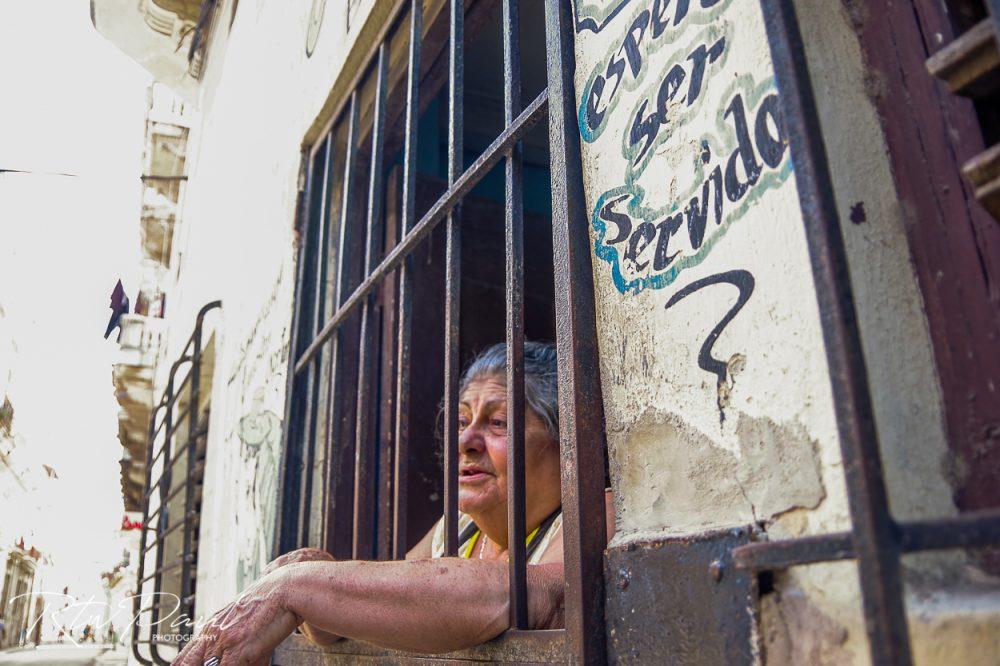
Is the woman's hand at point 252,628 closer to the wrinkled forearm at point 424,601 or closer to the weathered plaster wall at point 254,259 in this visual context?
the wrinkled forearm at point 424,601

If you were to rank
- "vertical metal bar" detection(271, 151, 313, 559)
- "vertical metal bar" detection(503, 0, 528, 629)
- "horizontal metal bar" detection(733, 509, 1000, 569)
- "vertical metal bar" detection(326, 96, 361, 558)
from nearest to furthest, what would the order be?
"horizontal metal bar" detection(733, 509, 1000, 569) → "vertical metal bar" detection(503, 0, 528, 629) → "vertical metal bar" detection(326, 96, 361, 558) → "vertical metal bar" detection(271, 151, 313, 559)

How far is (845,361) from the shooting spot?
580 mm

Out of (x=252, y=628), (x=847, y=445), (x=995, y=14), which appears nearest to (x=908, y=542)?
(x=847, y=445)

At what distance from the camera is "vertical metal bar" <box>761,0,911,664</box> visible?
524 millimetres

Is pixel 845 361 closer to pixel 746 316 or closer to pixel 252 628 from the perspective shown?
pixel 746 316

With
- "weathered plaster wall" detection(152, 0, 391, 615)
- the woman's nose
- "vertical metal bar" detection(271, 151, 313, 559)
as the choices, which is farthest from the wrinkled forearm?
"weathered plaster wall" detection(152, 0, 391, 615)

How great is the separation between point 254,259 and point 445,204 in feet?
7.11

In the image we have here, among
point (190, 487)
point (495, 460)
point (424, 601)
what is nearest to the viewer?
point (424, 601)

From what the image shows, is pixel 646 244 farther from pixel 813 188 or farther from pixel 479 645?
pixel 479 645

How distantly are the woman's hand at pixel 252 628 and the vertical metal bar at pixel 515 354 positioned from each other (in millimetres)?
425

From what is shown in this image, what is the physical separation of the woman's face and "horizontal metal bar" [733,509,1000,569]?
115 centimetres

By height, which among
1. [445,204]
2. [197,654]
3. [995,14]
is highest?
[445,204]

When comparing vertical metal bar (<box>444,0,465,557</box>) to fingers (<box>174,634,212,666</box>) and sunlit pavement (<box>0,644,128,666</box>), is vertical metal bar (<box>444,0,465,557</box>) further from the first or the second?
sunlit pavement (<box>0,644,128,666</box>)

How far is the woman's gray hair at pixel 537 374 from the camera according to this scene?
75.0 inches
